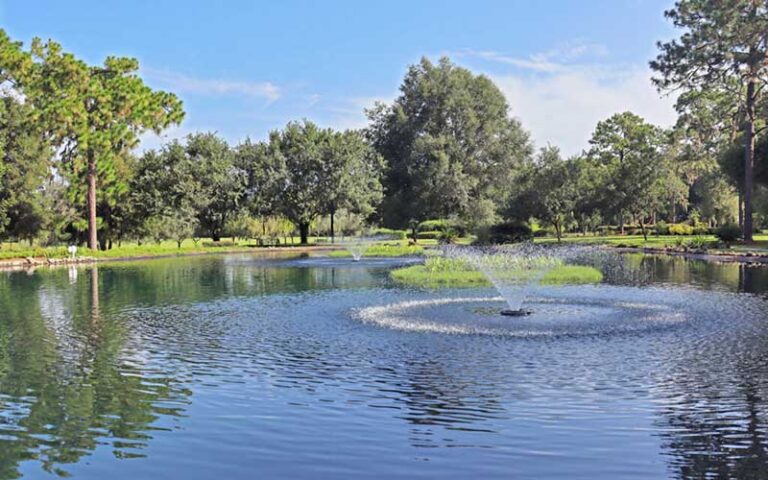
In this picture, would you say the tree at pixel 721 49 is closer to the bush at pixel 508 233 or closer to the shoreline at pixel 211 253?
the shoreline at pixel 211 253

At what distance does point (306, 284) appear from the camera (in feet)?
87.8

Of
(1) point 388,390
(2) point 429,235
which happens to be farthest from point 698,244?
(1) point 388,390

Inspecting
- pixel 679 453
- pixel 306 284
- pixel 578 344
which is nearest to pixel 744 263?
pixel 306 284

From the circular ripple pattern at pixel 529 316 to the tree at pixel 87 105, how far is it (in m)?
36.2

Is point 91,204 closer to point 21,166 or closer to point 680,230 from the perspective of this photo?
point 21,166

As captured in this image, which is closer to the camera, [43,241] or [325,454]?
[325,454]

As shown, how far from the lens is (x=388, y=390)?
32.8 ft

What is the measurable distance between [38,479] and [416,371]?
5734 mm

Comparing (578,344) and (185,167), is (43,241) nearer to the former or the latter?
(185,167)

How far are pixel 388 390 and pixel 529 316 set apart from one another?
7595 millimetres

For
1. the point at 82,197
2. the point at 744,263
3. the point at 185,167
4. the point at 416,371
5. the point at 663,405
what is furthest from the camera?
the point at 185,167

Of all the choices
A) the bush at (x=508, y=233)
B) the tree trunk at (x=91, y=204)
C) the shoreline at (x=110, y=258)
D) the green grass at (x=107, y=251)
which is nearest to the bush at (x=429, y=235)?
the shoreline at (x=110, y=258)

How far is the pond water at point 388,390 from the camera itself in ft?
23.5

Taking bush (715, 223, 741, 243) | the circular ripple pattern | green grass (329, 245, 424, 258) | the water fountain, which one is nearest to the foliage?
green grass (329, 245, 424, 258)
